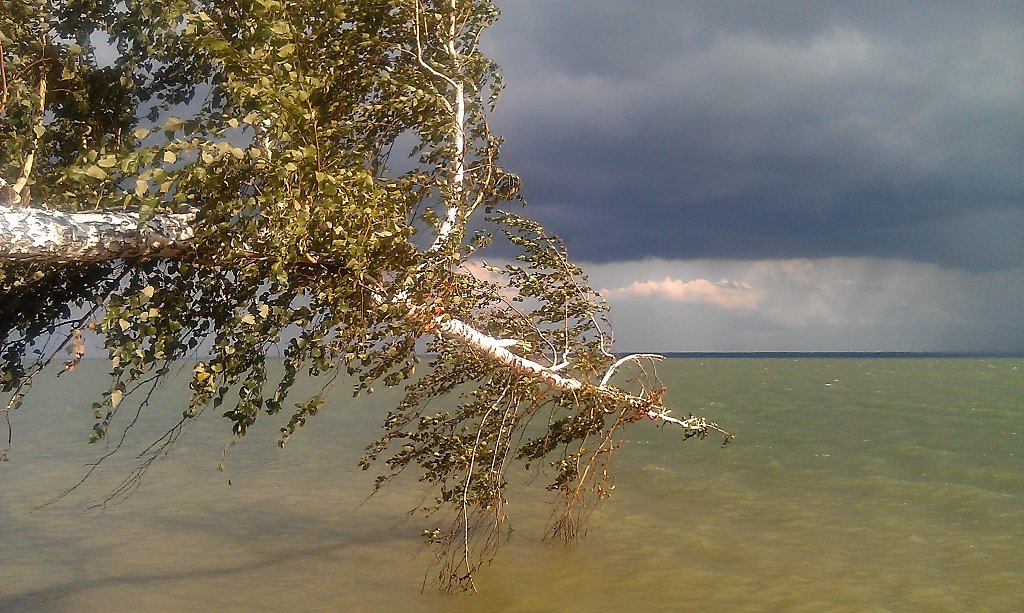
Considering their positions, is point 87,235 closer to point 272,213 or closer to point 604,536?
point 272,213

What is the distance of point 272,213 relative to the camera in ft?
19.7

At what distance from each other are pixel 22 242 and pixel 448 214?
4.33 metres

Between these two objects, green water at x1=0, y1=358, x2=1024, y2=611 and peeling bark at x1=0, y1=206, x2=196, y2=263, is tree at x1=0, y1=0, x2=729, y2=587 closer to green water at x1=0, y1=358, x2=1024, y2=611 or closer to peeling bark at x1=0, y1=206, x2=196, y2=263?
peeling bark at x1=0, y1=206, x2=196, y2=263

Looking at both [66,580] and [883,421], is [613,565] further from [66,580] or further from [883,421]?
[883,421]

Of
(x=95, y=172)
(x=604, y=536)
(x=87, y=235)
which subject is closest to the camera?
(x=95, y=172)

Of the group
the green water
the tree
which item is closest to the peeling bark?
the tree

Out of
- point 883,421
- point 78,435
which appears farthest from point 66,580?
point 883,421

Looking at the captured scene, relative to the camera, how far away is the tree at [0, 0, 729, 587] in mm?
6000

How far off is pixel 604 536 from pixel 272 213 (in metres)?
12.0

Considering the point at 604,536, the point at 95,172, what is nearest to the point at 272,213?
the point at 95,172

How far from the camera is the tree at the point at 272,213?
6.00m

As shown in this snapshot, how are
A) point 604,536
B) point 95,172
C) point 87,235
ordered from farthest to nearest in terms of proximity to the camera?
point 604,536 < point 87,235 < point 95,172

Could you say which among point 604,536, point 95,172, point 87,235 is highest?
point 95,172

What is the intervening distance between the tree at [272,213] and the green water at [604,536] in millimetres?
3714
